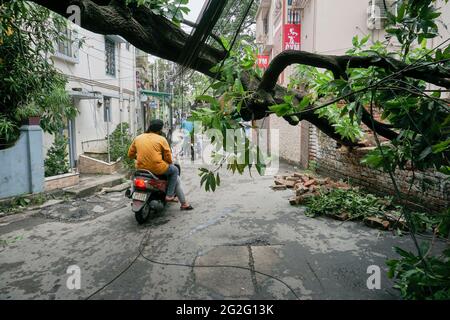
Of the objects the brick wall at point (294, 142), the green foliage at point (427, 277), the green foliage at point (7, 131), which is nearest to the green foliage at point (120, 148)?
the green foliage at point (7, 131)

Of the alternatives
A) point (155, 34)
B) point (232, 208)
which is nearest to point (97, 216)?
point (232, 208)

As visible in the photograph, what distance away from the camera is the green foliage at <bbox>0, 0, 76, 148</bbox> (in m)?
5.71

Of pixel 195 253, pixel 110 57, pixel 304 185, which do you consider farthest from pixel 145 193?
pixel 110 57

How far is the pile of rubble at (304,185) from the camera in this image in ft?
20.8

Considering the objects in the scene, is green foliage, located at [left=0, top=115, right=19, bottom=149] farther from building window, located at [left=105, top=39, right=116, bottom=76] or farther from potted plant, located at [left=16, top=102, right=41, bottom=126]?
building window, located at [left=105, top=39, right=116, bottom=76]

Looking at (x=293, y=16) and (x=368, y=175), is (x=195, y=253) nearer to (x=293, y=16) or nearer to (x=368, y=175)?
(x=368, y=175)

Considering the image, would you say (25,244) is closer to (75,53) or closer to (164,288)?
(164,288)

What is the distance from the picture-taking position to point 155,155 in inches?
204

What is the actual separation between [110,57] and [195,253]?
1169cm

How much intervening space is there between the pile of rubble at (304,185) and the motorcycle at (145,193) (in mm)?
2841

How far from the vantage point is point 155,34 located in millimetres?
2986

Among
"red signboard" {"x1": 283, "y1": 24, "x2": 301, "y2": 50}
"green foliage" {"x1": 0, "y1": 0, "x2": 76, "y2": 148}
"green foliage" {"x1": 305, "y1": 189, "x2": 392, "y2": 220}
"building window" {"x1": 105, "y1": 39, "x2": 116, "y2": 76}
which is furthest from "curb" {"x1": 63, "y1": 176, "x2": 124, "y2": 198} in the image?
"red signboard" {"x1": 283, "y1": 24, "x2": 301, "y2": 50}

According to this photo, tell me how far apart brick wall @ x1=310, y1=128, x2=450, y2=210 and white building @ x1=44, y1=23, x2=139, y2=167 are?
7.06 m
